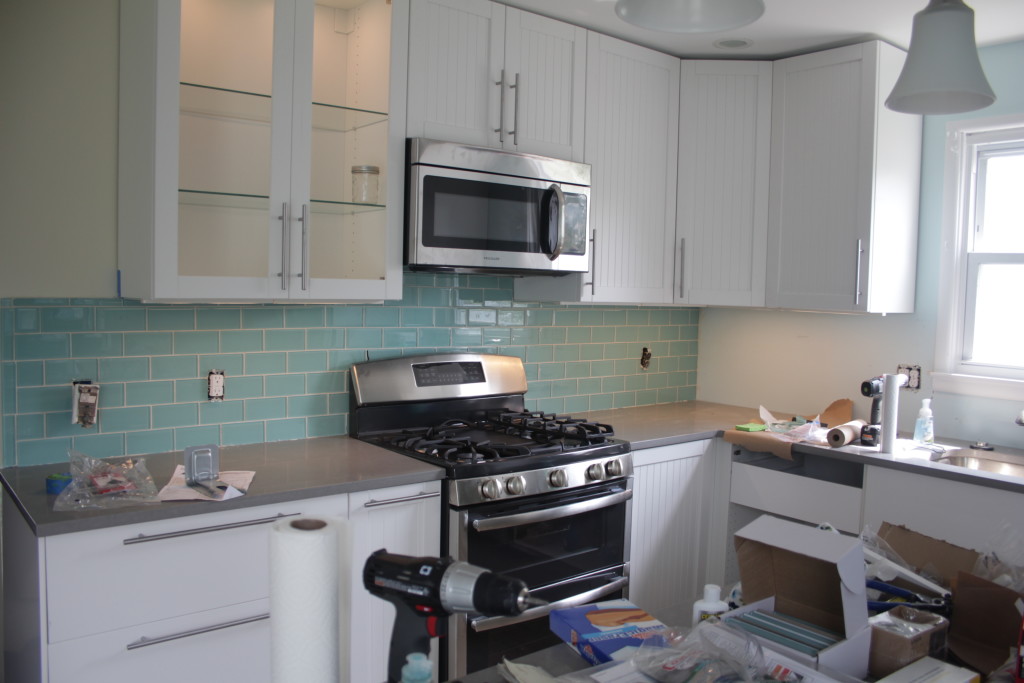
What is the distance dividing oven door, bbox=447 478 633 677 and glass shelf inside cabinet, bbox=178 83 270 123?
1356 millimetres

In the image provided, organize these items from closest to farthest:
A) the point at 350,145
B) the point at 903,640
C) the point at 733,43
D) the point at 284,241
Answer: the point at 903,640, the point at 284,241, the point at 350,145, the point at 733,43

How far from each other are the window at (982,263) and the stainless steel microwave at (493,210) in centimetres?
155

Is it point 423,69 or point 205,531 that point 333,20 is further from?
point 205,531

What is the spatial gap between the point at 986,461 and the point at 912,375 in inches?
21.4

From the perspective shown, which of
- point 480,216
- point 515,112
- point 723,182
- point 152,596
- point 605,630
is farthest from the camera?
point 723,182

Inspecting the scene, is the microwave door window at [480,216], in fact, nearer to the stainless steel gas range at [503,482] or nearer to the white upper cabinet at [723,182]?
the stainless steel gas range at [503,482]

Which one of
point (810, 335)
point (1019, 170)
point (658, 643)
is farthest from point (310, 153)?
point (1019, 170)

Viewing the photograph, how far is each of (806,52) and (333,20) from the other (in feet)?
6.71

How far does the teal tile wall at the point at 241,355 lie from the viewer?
235 centimetres

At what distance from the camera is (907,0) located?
9.16 ft

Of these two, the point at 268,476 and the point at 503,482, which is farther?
the point at 503,482

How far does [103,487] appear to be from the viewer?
6.71ft

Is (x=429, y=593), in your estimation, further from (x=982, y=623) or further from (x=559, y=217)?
(x=559, y=217)

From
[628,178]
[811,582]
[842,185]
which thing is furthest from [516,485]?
[842,185]
